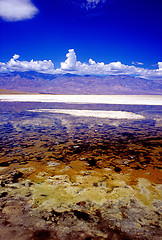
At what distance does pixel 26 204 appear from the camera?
341 cm

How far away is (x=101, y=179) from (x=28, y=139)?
458cm

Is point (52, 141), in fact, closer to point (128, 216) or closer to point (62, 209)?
point (62, 209)

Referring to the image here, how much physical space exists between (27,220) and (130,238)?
168cm

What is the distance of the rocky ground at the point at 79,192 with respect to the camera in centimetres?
281

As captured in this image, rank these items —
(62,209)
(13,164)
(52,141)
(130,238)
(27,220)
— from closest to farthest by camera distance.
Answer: (130,238)
(27,220)
(62,209)
(13,164)
(52,141)

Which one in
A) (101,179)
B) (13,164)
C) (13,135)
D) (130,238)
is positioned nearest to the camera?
(130,238)

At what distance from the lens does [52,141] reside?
25.5 feet

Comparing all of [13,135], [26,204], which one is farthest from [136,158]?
[13,135]

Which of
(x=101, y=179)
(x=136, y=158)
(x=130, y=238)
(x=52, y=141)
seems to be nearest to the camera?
(x=130, y=238)

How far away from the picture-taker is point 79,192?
3.85 meters

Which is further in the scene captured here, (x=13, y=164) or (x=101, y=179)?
(x=13, y=164)

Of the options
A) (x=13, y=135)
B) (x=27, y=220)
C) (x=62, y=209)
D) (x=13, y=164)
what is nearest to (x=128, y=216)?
(x=62, y=209)

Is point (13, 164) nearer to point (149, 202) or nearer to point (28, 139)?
point (28, 139)

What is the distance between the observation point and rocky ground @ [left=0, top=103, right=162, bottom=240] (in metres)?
2.81
